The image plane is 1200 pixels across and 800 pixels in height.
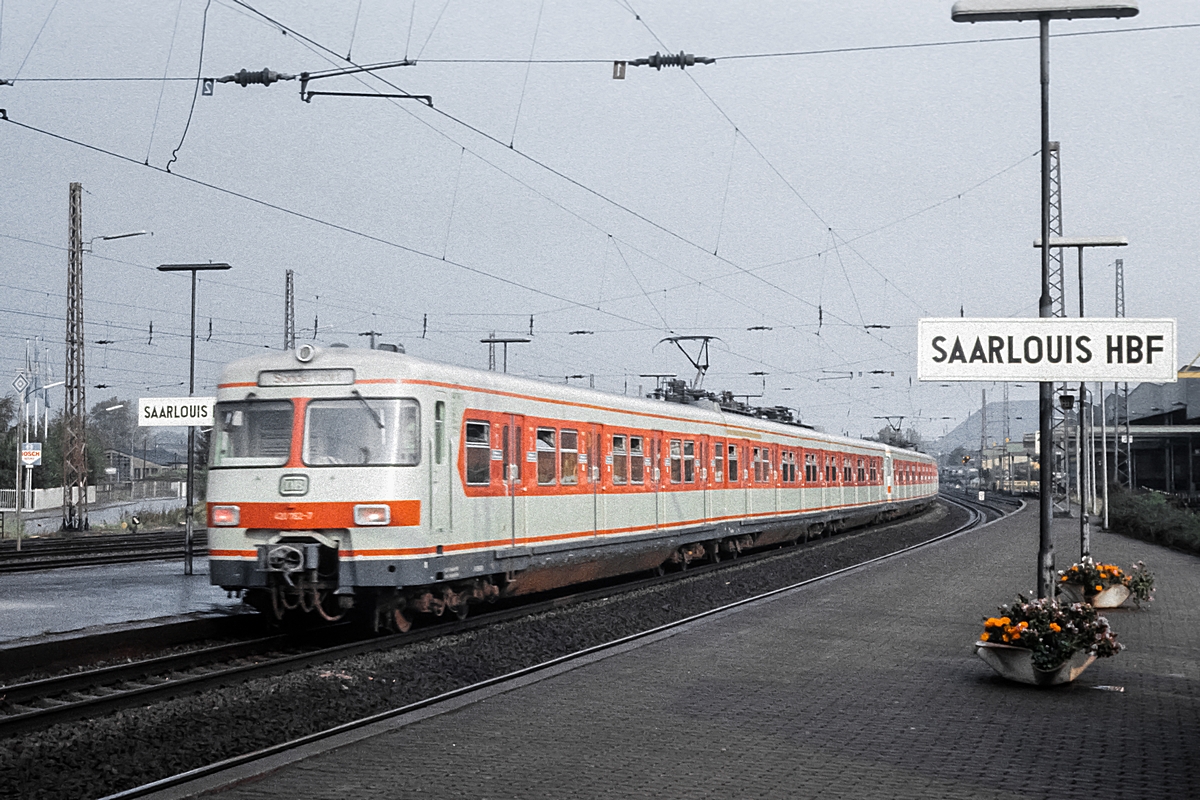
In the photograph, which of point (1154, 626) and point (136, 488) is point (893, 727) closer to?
point (1154, 626)

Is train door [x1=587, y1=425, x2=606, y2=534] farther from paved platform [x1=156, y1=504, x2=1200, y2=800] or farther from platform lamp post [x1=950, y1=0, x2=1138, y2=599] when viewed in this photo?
platform lamp post [x1=950, y1=0, x2=1138, y2=599]

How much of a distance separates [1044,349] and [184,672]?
8661mm

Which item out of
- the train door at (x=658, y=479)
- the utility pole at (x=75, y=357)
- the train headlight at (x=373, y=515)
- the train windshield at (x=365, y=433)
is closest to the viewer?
the train headlight at (x=373, y=515)

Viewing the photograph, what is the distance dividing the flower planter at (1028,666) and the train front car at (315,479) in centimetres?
613

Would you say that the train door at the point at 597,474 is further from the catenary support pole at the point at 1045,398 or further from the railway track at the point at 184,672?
the catenary support pole at the point at 1045,398

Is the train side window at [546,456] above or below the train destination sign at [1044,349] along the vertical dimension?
below

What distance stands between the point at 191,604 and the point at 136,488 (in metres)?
75.8

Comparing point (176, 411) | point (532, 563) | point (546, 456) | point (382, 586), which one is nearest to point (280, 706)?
point (382, 586)

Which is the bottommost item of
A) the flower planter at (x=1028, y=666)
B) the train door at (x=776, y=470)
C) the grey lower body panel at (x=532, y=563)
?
the flower planter at (x=1028, y=666)

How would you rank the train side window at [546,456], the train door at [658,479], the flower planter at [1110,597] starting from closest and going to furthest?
the train side window at [546,456] < the flower planter at [1110,597] < the train door at [658,479]

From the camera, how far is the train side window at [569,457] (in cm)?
1780

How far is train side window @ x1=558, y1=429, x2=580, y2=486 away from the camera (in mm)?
17797

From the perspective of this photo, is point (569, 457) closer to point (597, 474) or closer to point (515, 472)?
point (597, 474)

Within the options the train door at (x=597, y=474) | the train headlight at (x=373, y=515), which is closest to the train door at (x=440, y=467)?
the train headlight at (x=373, y=515)
